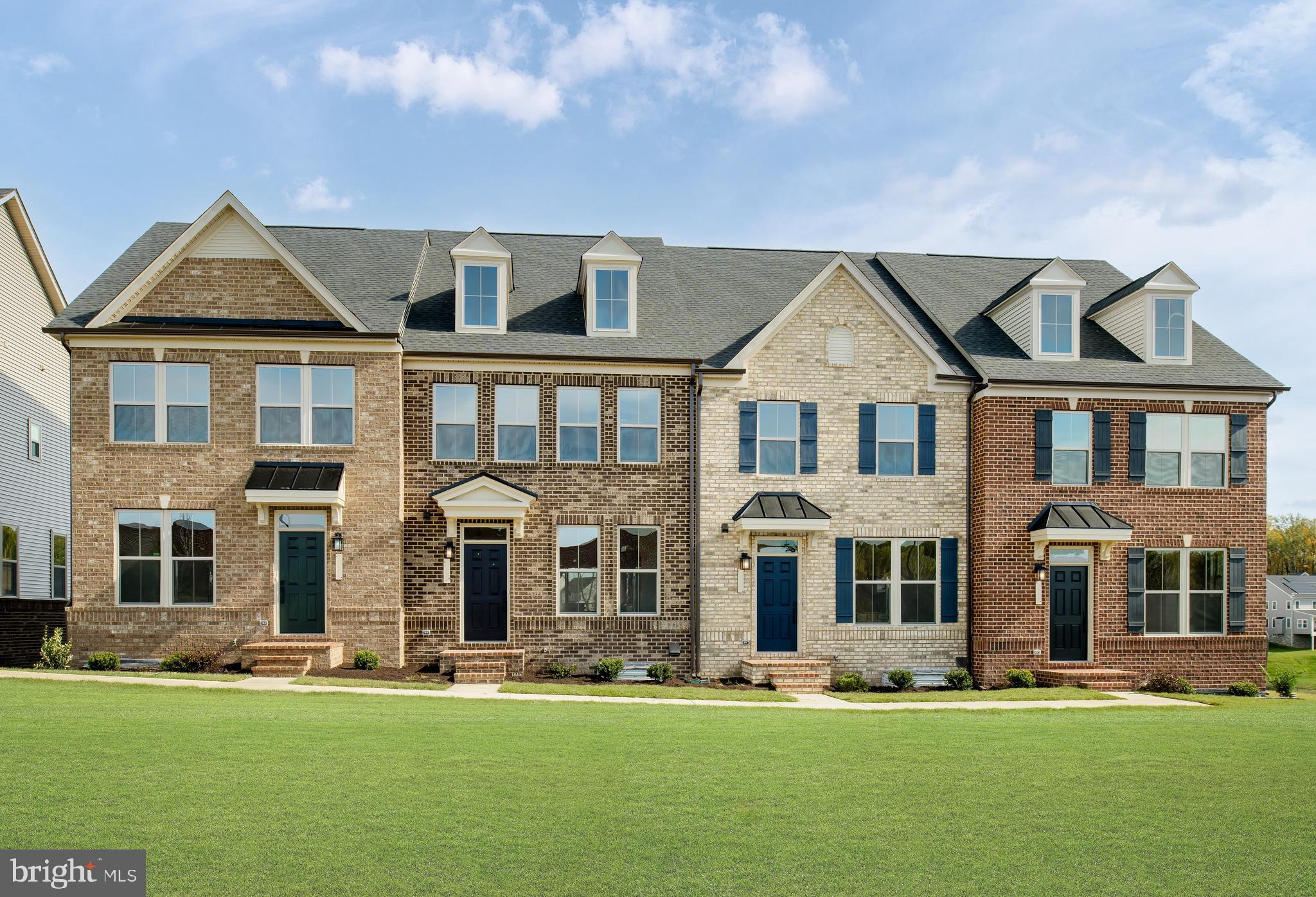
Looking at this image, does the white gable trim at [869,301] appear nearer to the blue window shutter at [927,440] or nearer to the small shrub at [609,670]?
the blue window shutter at [927,440]

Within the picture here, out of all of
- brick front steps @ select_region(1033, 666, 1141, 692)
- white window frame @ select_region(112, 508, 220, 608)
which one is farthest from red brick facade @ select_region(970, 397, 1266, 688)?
white window frame @ select_region(112, 508, 220, 608)

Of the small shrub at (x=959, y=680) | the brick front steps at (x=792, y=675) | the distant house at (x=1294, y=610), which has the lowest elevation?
the distant house at (x=1294, y=610)

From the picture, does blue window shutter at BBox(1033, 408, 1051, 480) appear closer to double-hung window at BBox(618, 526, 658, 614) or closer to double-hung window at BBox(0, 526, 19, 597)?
double-hung window at BBox(618, 526, 658, 614)

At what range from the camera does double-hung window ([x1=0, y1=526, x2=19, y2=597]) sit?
25609 mm

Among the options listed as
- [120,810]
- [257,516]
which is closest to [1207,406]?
[257,516]

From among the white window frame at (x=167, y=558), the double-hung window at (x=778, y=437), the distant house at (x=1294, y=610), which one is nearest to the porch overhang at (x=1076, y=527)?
the double-hung window at (x=778, y=437)

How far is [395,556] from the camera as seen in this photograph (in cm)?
2042

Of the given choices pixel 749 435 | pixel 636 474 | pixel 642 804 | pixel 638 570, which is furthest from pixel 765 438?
pixel 642 804

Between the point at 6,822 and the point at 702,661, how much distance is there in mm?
14588

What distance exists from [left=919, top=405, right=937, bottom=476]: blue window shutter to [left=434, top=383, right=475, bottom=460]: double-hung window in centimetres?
977

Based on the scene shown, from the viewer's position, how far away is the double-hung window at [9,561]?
84.0 ft

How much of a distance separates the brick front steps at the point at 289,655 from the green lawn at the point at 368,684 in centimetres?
40

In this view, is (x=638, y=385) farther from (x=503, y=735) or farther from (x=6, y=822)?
(x=6, y=822)

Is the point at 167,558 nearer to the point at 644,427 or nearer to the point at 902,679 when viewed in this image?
the point at 644,427
